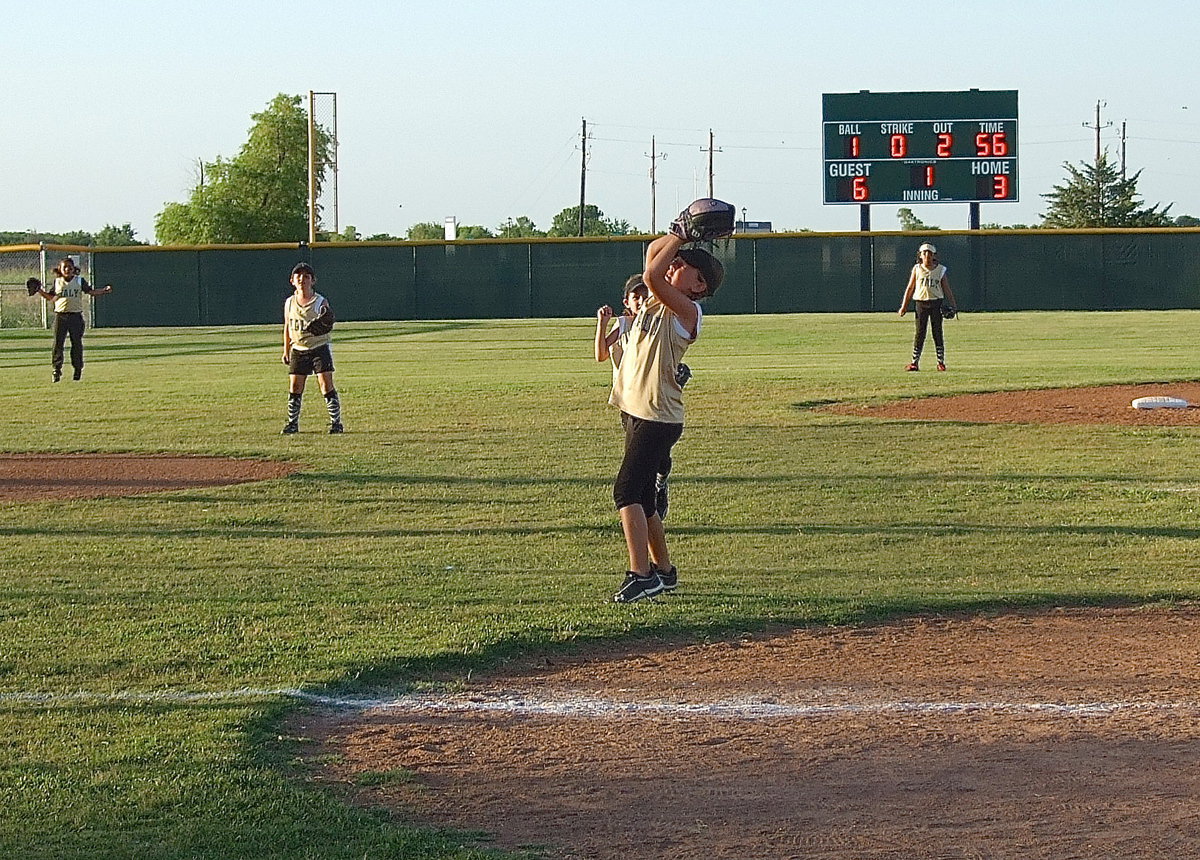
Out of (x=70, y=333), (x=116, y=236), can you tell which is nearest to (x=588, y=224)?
(x=116, y=236)

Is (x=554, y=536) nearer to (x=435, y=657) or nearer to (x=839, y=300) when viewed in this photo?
(x=435, y=657)

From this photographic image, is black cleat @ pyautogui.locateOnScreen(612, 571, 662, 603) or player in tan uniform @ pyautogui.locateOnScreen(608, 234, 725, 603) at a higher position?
player in tan uniform @ pyautogui.locateOnScreen(608, 234, 725, 603)

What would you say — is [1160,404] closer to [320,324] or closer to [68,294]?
[320,324]

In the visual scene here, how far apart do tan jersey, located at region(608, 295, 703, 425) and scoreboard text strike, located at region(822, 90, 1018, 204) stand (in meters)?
34.4

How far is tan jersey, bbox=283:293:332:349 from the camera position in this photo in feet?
49.0

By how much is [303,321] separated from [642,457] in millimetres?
8145

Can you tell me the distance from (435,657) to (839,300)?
39116mm

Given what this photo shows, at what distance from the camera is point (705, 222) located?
685 centimetres

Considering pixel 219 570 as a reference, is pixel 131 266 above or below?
above

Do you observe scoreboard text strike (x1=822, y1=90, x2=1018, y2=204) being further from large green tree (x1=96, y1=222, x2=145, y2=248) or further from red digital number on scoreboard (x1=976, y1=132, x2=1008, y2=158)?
large green tree (x1=96, y1=222, x2=145, y2=248)

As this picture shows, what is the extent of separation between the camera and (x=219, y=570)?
8414 mm

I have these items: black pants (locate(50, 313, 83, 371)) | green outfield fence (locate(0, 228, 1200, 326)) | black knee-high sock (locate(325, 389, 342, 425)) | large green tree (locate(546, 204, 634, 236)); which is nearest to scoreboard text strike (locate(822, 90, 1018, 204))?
green outfield fence (locate(0, 228, 1200, 326))

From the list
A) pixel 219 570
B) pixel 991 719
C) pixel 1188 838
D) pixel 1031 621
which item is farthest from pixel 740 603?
pixel 1188 838

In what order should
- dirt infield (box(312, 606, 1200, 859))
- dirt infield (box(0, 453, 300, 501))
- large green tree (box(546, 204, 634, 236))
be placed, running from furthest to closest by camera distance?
large green tree (box(546, 204, 634, 236)) < dirt infield (box(0, 453, 300, 501)) < dirt infield (box(312, 606, 1200, 859))
